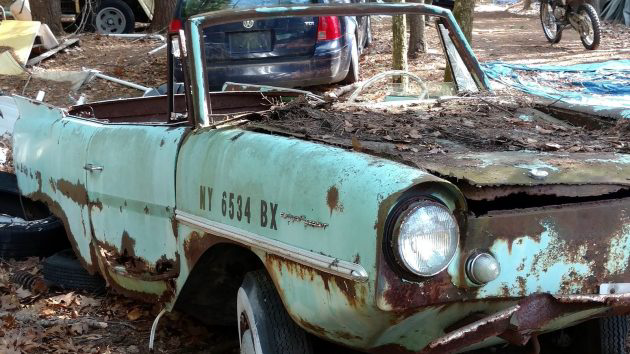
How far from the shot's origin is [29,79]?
10930mm

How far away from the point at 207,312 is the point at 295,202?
1.28m

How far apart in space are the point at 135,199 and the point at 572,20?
11.3 metres

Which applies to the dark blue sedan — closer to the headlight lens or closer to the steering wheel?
the steering wheel

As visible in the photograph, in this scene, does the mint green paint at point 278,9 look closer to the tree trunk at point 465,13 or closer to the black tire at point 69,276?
the black tire at point 69,276

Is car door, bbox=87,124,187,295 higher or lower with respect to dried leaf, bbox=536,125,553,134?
lower

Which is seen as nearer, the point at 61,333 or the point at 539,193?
the point at 539,193

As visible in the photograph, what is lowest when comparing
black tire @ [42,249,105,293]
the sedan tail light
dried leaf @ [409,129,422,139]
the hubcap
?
black tire @ [42,249,105,293]

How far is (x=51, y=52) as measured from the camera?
1243 cm

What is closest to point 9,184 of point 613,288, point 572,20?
point 613,288

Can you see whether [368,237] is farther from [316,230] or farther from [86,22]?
[86,22]

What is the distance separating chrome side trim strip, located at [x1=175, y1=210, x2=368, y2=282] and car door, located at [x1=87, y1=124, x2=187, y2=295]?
215 millimetres

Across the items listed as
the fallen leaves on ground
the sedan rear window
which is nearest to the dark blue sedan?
the sedan rear window

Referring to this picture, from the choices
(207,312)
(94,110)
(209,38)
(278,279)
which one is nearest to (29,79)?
(209,38)

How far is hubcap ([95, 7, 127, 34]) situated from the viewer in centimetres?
1526
